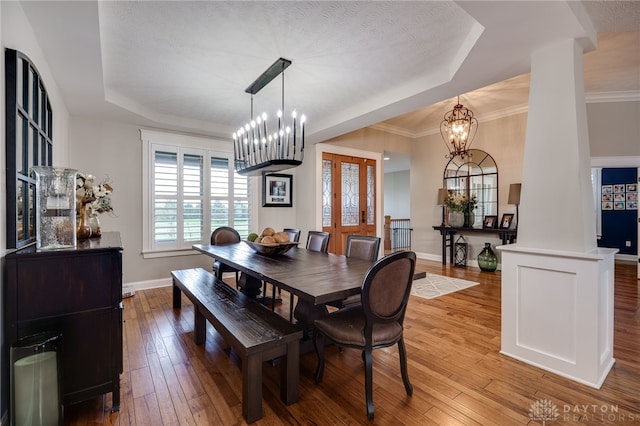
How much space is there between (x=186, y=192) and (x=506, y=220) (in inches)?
230

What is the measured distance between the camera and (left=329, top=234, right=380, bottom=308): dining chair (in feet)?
9.18

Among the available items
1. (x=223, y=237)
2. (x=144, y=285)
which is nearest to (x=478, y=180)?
(x=223, y=237)

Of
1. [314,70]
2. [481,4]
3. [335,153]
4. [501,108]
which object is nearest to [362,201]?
[335,153]

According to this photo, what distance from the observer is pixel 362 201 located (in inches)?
245

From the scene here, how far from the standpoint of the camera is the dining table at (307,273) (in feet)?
5.75

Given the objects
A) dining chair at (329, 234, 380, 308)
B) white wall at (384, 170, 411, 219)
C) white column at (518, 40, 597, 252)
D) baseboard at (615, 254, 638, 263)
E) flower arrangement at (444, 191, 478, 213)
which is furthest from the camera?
white wall at (384, 170, 411, 219)

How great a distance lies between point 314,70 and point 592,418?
137 inches

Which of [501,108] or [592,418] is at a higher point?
[501,108]

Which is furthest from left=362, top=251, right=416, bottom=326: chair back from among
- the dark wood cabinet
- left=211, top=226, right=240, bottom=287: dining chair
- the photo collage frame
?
the photo collage frame

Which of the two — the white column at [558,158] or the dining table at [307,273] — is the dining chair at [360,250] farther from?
the white column at [558,158]

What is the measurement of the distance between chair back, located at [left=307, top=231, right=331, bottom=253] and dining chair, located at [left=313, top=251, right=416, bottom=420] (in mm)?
1518

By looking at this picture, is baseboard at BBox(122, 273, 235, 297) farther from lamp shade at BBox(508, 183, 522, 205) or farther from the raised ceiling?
lamp shade at BBox(508, 183, 522, 205)

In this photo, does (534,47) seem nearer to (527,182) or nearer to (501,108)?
(527,182)

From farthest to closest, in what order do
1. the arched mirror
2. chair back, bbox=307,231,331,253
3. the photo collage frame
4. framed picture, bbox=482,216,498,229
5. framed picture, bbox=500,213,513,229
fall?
the photo collage frame → the arched mirror → framed picture, bbox=482,216,498,229 → framed picture, bbox=500,213,513,229 → chair back, bbox=307,231,331,253
